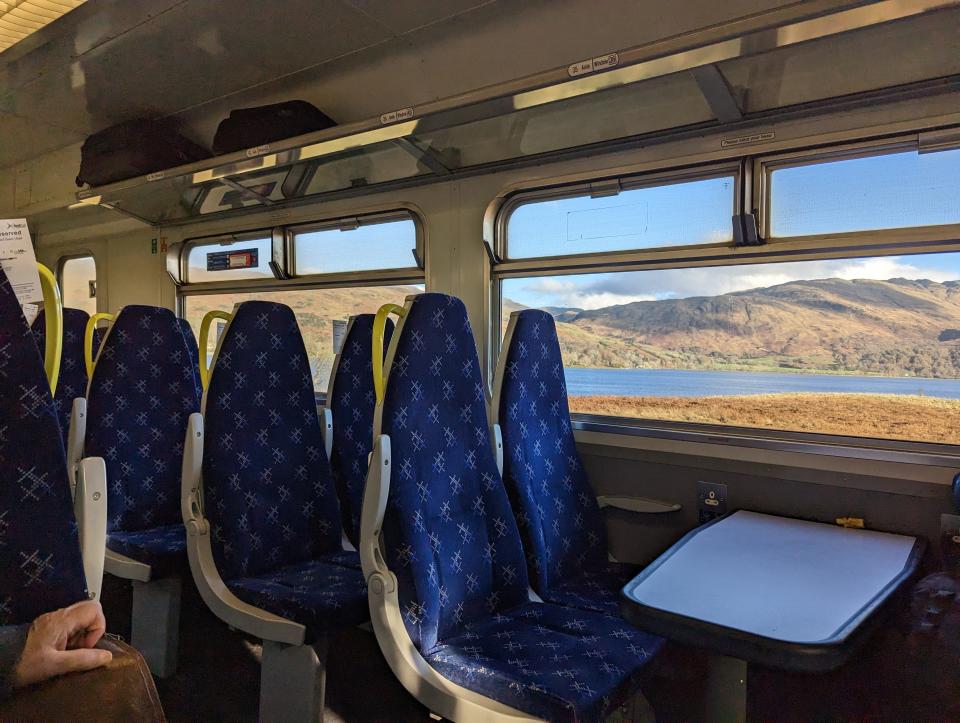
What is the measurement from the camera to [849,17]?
172 cm

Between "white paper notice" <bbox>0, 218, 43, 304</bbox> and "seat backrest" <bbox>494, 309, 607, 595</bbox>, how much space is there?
4.49ft

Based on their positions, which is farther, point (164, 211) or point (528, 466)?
point (164, 211)

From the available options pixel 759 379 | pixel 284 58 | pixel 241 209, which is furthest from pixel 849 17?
pixel 241 209

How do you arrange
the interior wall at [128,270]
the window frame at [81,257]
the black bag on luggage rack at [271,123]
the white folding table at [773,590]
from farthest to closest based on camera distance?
the window frame at [81,257]
the interior wall at [128,270]
the black bag on luggage rack at [271,123]
the white folding table at [773,590]

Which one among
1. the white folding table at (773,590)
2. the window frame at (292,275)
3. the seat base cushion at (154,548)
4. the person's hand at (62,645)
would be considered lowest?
the seat base cushion at (154,548)

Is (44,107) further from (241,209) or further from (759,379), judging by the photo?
(759,379)

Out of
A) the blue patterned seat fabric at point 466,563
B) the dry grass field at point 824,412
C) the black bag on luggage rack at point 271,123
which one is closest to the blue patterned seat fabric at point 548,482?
the blue patterned seat fabric at point 466,563

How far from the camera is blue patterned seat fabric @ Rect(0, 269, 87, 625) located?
95cm

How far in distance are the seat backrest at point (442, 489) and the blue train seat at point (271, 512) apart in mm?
421

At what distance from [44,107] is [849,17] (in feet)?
15.1

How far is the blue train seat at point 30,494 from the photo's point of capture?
95 cm

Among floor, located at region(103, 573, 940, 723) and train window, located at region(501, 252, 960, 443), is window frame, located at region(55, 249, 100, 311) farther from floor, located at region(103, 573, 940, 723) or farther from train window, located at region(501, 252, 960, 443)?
train window, located at region(501, 252, 960, 443)

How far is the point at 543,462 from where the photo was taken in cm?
227

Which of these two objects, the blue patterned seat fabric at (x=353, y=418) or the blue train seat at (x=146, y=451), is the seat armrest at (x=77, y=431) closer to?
the blue train seat at (x=146, y=451)
